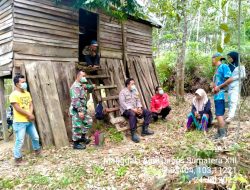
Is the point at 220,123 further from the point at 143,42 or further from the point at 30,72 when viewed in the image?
the point at 143,42

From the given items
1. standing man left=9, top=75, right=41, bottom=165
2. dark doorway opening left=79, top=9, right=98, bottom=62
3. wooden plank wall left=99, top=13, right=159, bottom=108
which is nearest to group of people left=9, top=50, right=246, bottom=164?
standing man left=9, top=75, right=41, bottom=165

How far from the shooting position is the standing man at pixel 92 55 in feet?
25.6

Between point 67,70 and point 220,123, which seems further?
point 67,70

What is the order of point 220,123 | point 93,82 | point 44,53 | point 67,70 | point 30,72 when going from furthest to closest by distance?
1. point 93,82
2. point 67,70
3. point 44,53
4. point 30,72
5. point 220,123

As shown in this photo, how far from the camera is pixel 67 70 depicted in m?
7.20

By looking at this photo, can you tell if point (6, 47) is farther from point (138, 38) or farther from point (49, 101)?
point (138, 38)

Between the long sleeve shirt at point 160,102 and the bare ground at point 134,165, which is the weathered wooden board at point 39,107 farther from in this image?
the long sleeve shirt at point 160,102

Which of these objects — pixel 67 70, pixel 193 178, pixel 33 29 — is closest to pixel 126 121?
pixel 67 70

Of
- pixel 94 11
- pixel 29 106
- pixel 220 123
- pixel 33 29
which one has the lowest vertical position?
pixel 220 123

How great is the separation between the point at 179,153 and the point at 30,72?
4.15 m

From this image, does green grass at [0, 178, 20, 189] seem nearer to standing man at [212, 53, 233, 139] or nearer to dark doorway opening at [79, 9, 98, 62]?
standing man at [212, 53, 233, 139]

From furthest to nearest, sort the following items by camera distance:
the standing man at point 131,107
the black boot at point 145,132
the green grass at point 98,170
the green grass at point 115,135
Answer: the black boot at point 145,132
the standing man at point 131,107
the green grass at point 115,135
the green grass at point 98,170

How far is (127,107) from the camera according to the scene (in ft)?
22.5

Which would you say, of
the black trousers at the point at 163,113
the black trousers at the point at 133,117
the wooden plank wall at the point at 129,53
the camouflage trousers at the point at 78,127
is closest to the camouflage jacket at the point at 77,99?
the camouflage trousers at the point at 78,127
